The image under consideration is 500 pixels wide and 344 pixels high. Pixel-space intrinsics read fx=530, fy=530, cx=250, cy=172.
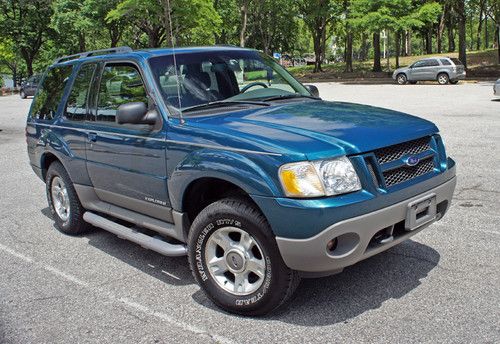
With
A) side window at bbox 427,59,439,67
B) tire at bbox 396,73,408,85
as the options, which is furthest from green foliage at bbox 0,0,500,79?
side window at bbox 427,59,439,67

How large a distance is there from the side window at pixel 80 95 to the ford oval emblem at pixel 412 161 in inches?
119

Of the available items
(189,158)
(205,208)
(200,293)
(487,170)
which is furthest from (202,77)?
(487,170)

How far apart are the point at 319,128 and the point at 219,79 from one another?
132 centimetres

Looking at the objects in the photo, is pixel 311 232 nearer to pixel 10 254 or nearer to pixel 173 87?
pixel 173 87

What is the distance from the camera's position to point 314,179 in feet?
10.4

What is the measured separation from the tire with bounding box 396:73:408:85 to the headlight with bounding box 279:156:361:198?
30152mm

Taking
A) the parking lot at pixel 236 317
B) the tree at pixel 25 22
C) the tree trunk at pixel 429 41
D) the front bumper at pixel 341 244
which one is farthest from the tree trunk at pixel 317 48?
the front bumper at pixel 341 244

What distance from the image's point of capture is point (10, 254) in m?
5.18

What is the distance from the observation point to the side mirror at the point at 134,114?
12.7 ft

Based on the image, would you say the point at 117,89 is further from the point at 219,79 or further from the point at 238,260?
the point at 238,260

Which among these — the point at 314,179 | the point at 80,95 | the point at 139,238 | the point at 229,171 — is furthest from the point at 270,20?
the point at 314,179

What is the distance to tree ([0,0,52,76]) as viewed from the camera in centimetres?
4766

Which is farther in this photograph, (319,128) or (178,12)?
(178,12)

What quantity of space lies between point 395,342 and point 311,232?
833 mm
